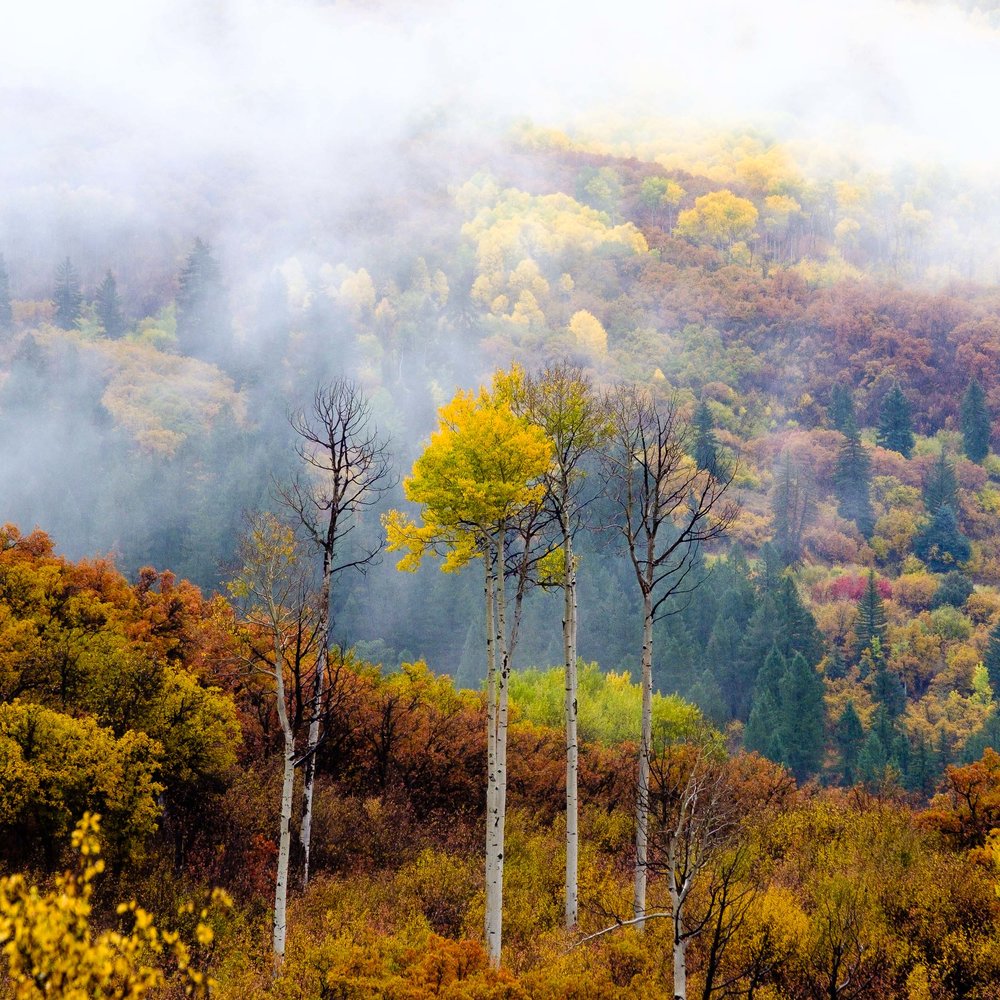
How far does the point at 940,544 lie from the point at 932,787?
5250 centimetres

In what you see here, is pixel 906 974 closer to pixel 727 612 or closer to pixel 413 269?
pixel 727 612

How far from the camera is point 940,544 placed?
11056 cm

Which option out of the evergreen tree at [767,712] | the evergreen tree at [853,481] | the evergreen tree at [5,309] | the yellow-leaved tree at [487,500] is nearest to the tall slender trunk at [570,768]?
the yellow-leaved tree at [487,500]

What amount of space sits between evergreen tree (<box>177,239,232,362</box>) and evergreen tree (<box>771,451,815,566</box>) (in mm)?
95274

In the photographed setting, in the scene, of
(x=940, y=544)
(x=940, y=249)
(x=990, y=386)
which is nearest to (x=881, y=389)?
(x=990, y=386)

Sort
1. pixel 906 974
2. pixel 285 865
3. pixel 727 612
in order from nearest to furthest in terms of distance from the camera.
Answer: pixel 285 865
pixel 906 974
pixel 727 612

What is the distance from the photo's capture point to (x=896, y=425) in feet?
442

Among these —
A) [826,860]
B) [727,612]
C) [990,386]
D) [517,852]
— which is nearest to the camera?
[826,860]

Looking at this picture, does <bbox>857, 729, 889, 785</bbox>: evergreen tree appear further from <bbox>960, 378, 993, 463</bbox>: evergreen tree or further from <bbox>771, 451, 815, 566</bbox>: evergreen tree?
<bbox>960, 378, 993, 463</bbox>: evergreen tree

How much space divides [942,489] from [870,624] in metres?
41.8

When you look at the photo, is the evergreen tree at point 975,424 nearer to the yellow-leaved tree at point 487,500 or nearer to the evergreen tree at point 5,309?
the yellow-leaved tree at point 487,500

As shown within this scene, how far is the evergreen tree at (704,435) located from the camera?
11169cm

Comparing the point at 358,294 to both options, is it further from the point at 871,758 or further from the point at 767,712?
the point at 871,758

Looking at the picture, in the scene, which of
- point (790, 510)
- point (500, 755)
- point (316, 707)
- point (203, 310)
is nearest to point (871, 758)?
point (790, 510)
